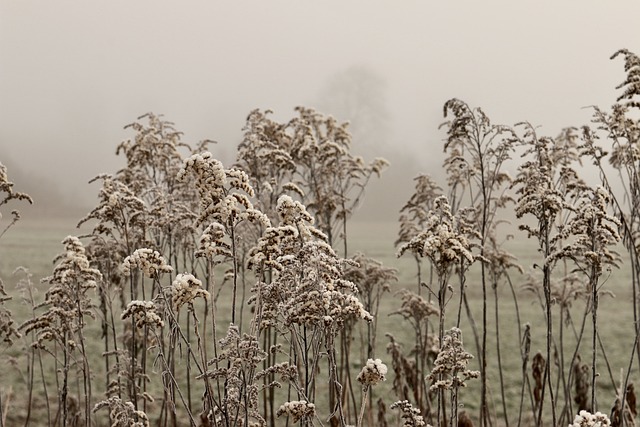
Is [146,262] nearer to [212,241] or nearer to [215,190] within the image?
[212,241]

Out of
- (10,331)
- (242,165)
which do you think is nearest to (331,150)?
(242,165)

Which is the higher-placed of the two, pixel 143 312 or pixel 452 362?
pixel 143 312

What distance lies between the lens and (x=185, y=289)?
3699 millimetres

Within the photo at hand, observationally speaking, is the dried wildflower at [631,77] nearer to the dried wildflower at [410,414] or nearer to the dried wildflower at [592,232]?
the dried wildflower at [592,232]

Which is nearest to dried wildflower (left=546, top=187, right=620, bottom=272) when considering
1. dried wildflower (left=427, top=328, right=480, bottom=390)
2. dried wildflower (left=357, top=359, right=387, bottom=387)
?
dried wildflower (left=427, top=328, right=480, bottom=390)

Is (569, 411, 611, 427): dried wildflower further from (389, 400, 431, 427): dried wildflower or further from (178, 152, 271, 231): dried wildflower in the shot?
(178, 152, 271, 231): dried wildflower

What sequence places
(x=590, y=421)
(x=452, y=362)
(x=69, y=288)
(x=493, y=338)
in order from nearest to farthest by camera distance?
1. (x=590, y=421)
2. (x=452, y=362)
3. (x=69, y=288)
4. (x=493, y=338)

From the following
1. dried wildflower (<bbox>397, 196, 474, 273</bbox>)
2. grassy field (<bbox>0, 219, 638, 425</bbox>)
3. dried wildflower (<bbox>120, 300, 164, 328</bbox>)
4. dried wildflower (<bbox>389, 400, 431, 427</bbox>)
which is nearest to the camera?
dried wildflower (<bbox>120, 300, 164, 328</bbox>)

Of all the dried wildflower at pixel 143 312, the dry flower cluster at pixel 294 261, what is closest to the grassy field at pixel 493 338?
the dry flower cluster at pixel 294 261

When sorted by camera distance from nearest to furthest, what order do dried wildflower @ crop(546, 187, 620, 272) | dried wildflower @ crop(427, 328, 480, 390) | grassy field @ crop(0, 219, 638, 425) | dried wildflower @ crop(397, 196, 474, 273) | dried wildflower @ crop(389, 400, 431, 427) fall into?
dried wildflower @ crop(389, 400, 431, 427) < dried wildflower @ crop(427, 328, 480, 390) < dried wildflower @ crop(397, 196, 474, 273) < dried wildflower @ crop(546, 187, 620, 272) < grassy field @ crop(0, 219, 638, 425)

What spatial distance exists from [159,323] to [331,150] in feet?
13.0

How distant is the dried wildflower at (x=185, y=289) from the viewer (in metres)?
3.65

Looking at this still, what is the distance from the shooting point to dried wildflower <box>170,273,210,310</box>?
3.65 meters

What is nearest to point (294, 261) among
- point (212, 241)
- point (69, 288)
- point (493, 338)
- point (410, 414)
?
point (212, 241)
